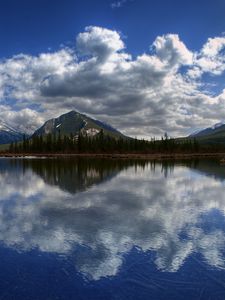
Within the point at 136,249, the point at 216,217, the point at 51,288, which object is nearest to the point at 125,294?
the point at 51,288

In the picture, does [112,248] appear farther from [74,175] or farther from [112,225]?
[74,175]

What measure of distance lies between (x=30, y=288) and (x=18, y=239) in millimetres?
7953

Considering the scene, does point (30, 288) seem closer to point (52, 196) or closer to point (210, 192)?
point (52, 196)

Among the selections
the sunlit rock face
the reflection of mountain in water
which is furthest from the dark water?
the reflection of mountain in water

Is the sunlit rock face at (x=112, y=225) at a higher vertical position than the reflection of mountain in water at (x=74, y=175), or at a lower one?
lower

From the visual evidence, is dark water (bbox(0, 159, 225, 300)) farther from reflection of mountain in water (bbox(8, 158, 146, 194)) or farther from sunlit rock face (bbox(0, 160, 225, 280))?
reflection of mountain in water (bbox(8, 158, 146, 194))

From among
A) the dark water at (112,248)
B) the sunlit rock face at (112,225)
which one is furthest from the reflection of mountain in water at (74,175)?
the dark water at (112,248)

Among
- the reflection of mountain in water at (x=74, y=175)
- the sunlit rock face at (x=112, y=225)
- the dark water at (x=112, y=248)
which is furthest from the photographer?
the reflection of mountain in water at (x=74, y=175)

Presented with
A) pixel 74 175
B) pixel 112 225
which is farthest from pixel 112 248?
pixel 74 175

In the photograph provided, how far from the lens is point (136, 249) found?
19.8 m

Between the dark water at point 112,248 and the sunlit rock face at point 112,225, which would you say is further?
the sunlit rock face at point 112,225

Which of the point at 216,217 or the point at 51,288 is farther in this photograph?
the point at 216,217

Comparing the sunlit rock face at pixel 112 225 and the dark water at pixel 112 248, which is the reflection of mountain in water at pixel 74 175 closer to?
the sunlit rock face at pixel 112 225

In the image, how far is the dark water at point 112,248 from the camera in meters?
14.7
